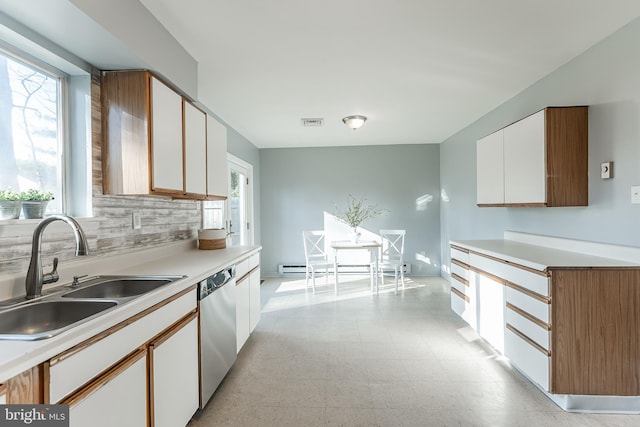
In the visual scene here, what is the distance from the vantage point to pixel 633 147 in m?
2.07

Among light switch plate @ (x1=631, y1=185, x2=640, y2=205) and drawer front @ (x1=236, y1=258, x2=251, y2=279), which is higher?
light switch plate @ (x1=631, y1=185, x2=640, y2=205)

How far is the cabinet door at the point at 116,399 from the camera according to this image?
1023 millimetres

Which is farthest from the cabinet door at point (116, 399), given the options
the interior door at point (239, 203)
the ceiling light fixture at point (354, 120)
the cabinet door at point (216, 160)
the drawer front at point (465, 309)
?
the ceiling light fixture at point (354, 120)

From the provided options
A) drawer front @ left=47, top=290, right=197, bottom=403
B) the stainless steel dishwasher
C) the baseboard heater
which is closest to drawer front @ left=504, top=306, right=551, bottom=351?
the stainless steel dishwasher

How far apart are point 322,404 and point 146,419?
1.11 meters

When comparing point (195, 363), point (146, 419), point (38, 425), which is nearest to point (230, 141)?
point (195, 363)

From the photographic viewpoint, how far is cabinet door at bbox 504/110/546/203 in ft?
8.27

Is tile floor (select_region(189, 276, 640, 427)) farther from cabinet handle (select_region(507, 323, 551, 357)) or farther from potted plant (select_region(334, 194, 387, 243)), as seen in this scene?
potted plant (select_region(334, 194, 387, 243))

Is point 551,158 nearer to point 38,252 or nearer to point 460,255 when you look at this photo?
point 460,255

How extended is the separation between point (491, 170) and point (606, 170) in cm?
108

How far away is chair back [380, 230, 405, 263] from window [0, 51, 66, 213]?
4095 mm

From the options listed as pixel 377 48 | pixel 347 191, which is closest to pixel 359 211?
pixel 347 191

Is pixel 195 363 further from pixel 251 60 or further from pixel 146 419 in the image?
pixel 251 60

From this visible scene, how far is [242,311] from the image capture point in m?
2.73
